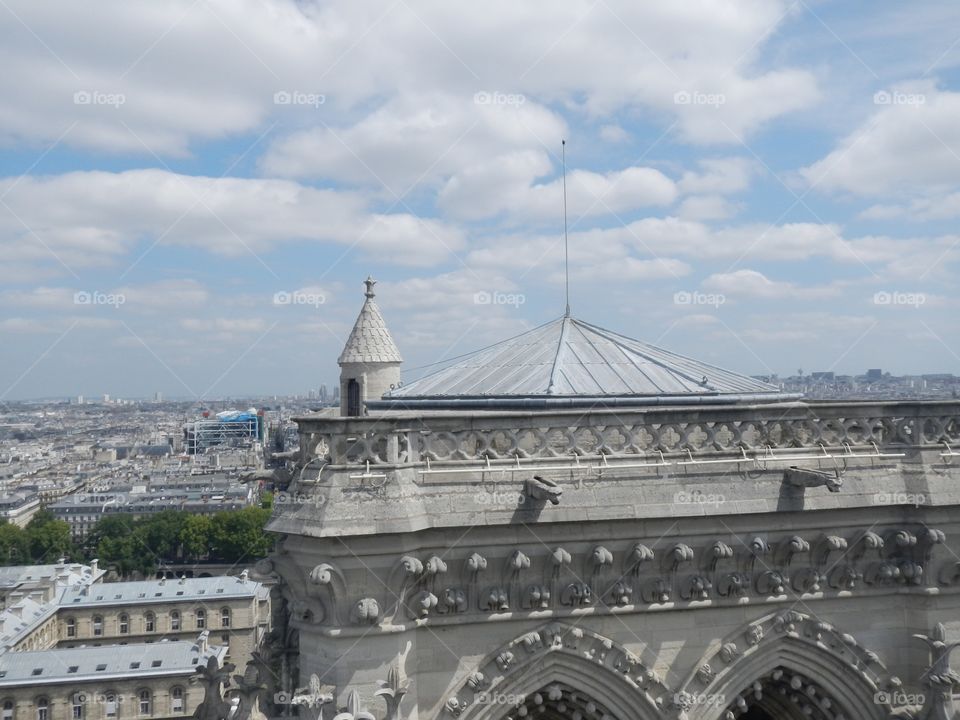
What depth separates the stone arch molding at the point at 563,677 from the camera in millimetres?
9438

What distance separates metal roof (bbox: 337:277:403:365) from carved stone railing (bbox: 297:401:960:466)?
54.2 ft

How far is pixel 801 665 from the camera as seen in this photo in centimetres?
1041

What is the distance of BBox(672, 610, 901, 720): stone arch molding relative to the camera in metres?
10.1

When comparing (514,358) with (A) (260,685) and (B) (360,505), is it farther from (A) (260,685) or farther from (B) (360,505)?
(A) (260,685)

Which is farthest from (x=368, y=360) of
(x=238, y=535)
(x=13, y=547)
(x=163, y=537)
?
(x=13, y=547)

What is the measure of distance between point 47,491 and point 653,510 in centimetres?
19545

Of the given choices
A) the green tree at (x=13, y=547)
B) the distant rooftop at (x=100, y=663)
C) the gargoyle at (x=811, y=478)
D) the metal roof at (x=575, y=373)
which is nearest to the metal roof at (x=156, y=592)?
the distant rooftop at (x=100, y=663)

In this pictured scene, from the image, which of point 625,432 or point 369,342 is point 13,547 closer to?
point 369,342

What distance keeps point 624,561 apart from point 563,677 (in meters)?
1.37

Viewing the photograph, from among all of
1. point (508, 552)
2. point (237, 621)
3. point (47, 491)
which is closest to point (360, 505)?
point (508, 552)

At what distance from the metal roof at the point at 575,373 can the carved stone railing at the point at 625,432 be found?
3.82 ft

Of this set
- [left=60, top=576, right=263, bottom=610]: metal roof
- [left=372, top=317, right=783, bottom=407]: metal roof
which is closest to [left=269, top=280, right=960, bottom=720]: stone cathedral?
[left=372, top=317, right=783, bottom=407]: metal roof

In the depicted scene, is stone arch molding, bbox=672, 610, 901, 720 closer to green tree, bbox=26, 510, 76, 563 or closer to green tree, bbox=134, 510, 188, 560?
green tree, bbox=134, 510, 188, 560

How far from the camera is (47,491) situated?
18275 centimetres
